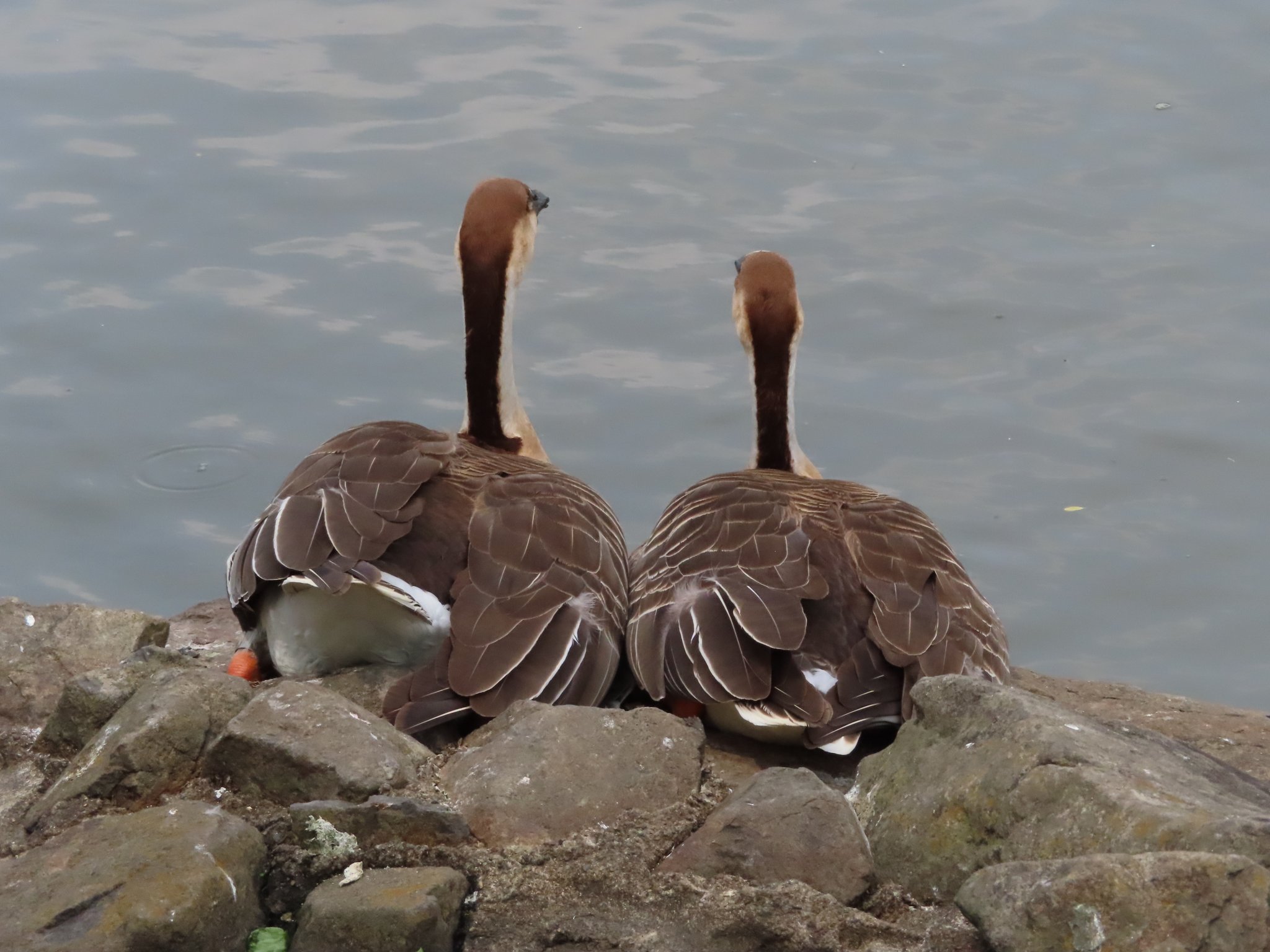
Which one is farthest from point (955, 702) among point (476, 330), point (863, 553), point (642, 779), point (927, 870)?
point (476, 330)

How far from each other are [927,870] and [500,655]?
1.86 meters

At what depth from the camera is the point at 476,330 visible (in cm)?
750

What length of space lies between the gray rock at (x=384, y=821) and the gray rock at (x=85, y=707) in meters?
0.94

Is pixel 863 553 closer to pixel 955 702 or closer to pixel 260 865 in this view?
pixel 955 702

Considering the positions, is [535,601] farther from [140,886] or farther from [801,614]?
[140,886]

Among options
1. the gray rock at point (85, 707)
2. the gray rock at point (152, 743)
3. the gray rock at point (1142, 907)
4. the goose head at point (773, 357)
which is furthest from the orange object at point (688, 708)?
the goose head at point (773, 357)

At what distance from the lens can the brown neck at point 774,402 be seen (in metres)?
7.34

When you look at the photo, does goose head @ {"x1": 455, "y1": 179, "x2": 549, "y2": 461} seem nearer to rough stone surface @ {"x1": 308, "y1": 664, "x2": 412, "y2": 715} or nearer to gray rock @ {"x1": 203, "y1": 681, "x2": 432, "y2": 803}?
rough stone surface @ {"x1": 308, "y1": 664, "x2": 412, "y2": 715}

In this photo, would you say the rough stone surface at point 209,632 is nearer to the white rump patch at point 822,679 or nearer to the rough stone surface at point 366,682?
the rough stone surface at point 366,682

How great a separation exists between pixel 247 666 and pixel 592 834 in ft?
7.59

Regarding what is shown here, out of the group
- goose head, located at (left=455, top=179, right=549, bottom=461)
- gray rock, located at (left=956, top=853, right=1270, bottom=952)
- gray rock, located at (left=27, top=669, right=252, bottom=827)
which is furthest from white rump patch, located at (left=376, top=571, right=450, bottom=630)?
gray rock, located at (left=956, top=853, right=1270, bottom=952)

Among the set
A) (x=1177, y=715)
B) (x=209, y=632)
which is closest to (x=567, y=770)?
(x=1177, y=715)

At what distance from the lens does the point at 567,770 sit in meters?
3.94

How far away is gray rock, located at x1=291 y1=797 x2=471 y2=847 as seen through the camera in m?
3.50
